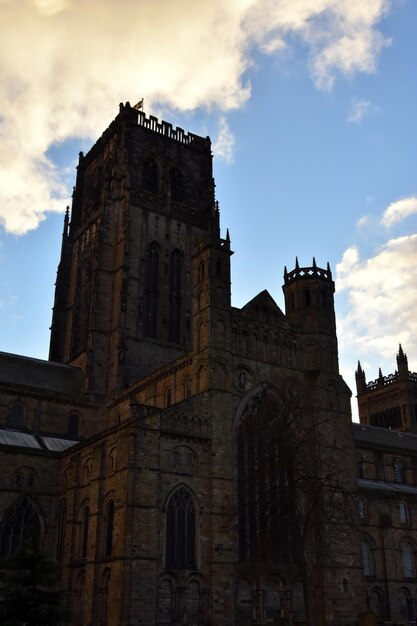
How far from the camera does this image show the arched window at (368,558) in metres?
50.9

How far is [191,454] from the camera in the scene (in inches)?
1538

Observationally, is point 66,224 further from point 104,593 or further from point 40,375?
point 104,593

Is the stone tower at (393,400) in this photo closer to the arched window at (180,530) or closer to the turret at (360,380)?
the turret at (360,380)

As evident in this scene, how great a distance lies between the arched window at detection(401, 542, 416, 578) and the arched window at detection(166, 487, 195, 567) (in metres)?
23.3

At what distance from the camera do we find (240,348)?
43.5 meters

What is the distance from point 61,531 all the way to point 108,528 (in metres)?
7.39

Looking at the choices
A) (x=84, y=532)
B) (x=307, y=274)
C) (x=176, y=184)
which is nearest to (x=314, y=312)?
(x=307, y=274)

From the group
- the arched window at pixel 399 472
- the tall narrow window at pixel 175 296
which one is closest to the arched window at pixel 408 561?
the arched window at pixel 399 472

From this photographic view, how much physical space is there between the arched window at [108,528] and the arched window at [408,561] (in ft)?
87.5

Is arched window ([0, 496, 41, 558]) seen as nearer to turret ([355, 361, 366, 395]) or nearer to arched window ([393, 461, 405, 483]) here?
arched window ([393, 461, 405, 483])

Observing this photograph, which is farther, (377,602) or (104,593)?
(377,602)

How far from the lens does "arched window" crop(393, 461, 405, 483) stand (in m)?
61.7

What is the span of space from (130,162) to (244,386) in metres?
32.0

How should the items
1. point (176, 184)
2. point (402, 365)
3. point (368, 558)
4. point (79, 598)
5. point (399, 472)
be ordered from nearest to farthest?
point (79, 598) < point (368, 558) < point (399, 472) < point (176, 184) < point (402, 365)
